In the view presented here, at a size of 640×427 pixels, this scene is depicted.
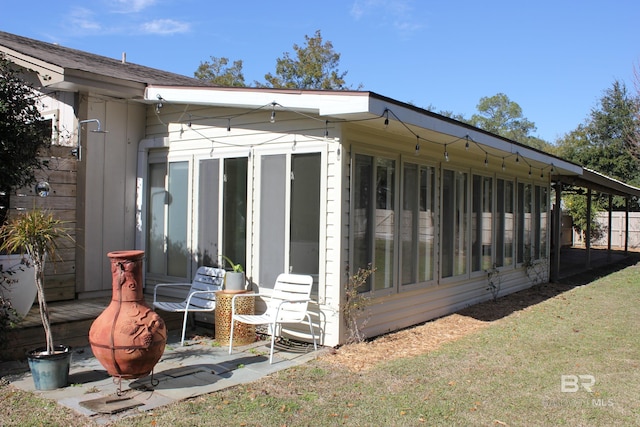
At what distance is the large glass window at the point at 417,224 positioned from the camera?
7191 mm

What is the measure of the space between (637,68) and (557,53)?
15.6 feet

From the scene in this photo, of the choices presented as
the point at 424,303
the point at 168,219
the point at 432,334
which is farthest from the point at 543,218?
the point at 168,219

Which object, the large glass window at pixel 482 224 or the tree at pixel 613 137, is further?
the tree at pixel 613 137

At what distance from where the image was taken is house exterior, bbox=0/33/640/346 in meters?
5.98

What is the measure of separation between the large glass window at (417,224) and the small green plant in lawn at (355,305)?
1027 mm

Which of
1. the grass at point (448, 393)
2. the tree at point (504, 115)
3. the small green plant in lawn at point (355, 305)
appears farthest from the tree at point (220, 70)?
the tree at point (504, 115)

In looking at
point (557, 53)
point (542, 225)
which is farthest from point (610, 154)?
point (542, 225)

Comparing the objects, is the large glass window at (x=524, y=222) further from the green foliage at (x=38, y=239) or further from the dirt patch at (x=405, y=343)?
the green foliage at (x=38, y=239)

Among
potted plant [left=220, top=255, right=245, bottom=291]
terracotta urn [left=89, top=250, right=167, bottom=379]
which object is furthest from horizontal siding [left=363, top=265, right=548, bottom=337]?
terracotta urn [left=89, top=250, right=167, bottom=379]

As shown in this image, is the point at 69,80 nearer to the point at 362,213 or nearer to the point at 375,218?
the point at 362,213

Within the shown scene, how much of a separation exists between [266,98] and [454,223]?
397cm

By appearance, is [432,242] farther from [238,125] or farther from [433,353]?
[238,125]

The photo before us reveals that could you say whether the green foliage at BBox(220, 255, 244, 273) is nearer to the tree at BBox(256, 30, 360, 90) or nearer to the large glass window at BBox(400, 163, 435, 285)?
the large glass window at BBox(400, 163, 435, 285)

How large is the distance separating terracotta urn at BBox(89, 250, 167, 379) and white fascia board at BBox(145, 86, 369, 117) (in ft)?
7.48
